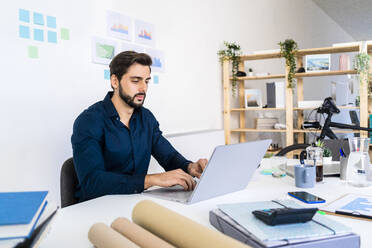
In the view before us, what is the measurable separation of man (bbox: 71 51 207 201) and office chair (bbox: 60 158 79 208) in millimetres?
28

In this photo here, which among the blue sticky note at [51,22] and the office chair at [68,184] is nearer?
the office chair at [68,184]

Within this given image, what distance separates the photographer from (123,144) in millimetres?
1652

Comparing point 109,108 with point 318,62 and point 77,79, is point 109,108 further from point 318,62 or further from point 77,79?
point 318,62

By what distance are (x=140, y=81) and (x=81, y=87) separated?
68cm

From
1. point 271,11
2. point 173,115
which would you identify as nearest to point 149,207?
point 173,115

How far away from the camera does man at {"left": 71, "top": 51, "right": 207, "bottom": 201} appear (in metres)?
1.27

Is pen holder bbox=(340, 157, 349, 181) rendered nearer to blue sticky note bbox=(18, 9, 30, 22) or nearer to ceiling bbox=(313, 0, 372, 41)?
blue sticky note bbox=(18, 9, 30, 22)

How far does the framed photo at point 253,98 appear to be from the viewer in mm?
4164

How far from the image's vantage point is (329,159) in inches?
62.1

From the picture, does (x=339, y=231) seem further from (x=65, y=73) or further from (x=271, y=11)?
(x=271, y=11)

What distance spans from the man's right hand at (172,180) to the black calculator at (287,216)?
1.71 ft

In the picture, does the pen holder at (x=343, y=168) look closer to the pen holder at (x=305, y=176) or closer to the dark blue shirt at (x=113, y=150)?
the pen holder at (x=305, y=176)

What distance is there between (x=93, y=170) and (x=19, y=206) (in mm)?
712

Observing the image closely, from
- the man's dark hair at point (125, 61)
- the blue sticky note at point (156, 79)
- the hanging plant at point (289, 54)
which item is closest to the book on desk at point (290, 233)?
the man's dark hair at point (125, 61)
